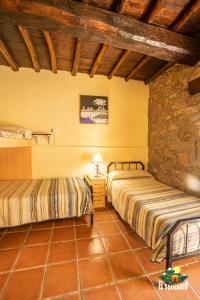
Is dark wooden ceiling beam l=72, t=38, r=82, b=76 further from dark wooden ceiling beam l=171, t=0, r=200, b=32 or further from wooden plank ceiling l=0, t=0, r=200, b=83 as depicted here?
dark wooden ceiling beam l=171, t=0, r=200, b=32

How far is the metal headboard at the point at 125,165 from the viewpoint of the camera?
4.17m

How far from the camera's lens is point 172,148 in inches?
132

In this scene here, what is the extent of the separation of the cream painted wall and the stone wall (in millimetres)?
433

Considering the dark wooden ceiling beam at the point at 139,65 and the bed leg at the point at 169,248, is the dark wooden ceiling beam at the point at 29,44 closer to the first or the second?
the dark wooden ceiling beam at the point at 139,65

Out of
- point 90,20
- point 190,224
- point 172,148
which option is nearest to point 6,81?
point 90,20

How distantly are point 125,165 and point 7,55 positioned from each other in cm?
355

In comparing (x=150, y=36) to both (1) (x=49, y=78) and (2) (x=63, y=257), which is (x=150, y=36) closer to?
(1) (x=49, y=78)

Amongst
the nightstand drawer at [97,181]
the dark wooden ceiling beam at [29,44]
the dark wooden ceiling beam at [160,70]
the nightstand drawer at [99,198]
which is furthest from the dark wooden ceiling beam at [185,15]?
Result: the nightstand drawer at [99,198]

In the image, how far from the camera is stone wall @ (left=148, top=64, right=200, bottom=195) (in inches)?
110

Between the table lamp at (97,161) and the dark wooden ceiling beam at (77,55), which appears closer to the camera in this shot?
the dark wooden ceiling beam at (77,55)

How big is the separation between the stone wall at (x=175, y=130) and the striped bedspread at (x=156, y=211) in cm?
44

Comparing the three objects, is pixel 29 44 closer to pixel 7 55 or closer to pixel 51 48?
pixel 51 48

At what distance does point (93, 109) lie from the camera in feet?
13.2

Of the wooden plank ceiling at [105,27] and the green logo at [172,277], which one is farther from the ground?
the wooden plank ceiling at [105,27]
